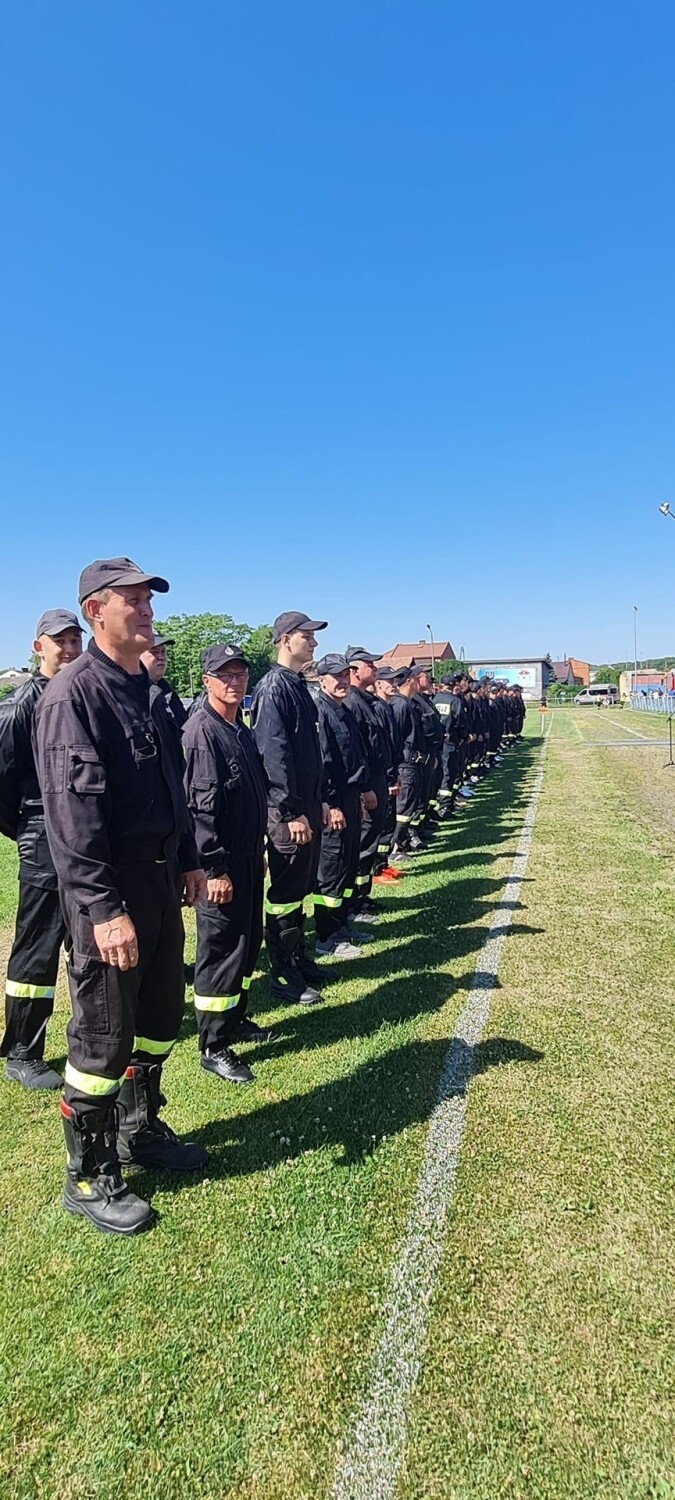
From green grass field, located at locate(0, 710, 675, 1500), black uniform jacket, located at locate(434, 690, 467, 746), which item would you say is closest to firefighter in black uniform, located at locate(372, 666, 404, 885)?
black uniform jacket, located at locate(434, 690, 467, 746)

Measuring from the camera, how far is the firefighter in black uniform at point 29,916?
405 cm

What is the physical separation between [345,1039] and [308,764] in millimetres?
1680

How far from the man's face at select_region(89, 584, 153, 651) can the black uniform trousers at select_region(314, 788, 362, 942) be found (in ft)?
10.8

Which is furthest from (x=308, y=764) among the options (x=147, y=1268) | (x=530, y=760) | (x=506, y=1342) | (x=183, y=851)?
(x=530, y=760)

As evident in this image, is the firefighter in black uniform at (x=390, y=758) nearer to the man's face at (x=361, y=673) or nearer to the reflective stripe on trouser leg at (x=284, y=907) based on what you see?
the man's face at (x=361, y=673)

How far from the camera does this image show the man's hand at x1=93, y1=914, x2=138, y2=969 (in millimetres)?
2658

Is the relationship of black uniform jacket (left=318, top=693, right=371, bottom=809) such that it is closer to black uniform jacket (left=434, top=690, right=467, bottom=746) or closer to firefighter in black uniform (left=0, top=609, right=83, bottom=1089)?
firefighter in black uniform (left=0, top=609, right=83, bottom=1089)

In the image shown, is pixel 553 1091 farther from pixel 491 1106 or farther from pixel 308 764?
pixel 308 764

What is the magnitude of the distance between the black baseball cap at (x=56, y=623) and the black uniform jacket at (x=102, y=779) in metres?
1.30

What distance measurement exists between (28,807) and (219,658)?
1.30 m

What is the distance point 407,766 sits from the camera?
404 inches

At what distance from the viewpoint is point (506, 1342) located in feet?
7.48

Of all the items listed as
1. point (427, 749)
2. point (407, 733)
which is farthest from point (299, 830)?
point (427, 749)

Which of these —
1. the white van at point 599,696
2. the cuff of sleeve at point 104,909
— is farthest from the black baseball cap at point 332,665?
the white van at point 599,696
